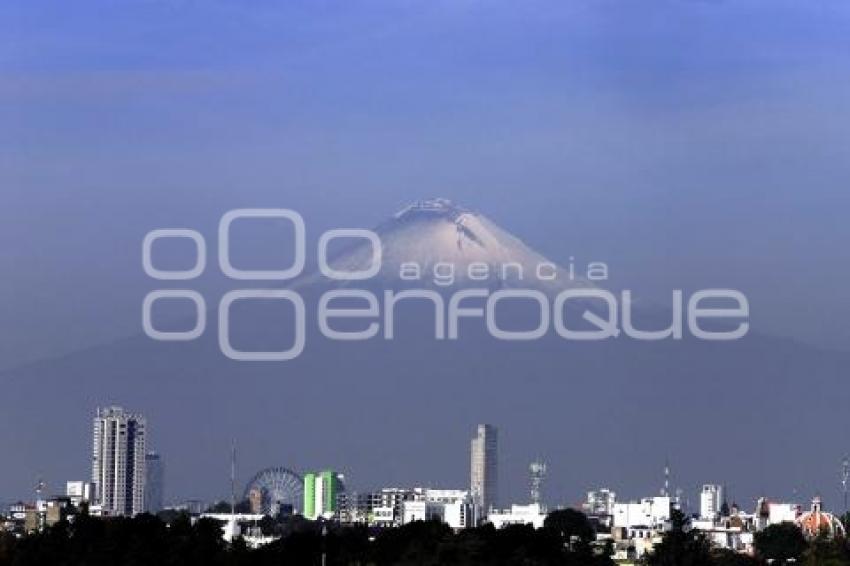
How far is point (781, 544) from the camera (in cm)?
17725

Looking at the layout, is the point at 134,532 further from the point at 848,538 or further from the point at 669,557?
A: the point at 848,538

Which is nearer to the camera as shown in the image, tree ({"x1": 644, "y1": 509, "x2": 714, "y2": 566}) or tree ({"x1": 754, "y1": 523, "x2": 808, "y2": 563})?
tree ({"x1": 644, "y1": 509, "x2": 714, "y2": 566})

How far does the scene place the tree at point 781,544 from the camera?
173875 millimetres

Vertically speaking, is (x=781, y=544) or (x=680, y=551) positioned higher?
(x=781, y=544)

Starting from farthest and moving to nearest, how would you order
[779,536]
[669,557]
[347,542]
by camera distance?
[779,536]
[347,542]
[669,557]

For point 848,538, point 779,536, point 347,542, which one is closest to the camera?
point 347,542

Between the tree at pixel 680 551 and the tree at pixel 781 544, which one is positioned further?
the tree at pixel 781 544

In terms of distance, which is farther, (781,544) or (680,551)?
(781,544)

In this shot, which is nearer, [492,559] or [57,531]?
[492,559]

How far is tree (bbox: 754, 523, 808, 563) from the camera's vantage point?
17388cm

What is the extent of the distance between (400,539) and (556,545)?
6252 millimetres

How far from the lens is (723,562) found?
4995 inches

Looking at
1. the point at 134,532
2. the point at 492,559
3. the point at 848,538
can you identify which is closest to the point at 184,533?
the point at 134,532

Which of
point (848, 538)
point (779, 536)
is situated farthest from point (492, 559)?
point (779, 536)
